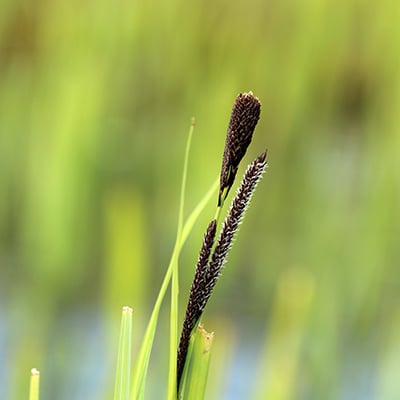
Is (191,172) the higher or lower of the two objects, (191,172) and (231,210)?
the higher

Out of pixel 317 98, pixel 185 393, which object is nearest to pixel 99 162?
pixel 317 98

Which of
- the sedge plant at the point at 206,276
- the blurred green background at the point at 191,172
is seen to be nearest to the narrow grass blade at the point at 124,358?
the sedge plant at the point at 206,276

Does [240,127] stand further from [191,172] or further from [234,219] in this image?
[191,172]

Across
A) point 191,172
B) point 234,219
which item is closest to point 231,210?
point 234,219

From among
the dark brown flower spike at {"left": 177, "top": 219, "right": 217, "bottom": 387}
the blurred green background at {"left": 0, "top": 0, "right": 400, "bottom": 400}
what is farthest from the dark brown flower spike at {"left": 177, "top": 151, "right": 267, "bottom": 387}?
the blurred green background at {"left": 0, "top": 0, "right": 400, "bottom": 400}

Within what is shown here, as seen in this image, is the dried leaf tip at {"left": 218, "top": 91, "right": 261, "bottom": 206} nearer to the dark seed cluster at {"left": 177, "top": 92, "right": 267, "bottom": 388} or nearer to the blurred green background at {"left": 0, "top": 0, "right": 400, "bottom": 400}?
the dark seed cluster at {"left": 177, "top": 92, "right": 267, "bottom": 388}

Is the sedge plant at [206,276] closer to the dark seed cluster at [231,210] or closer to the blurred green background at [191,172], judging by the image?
the dark seed cluster at [231,210]
